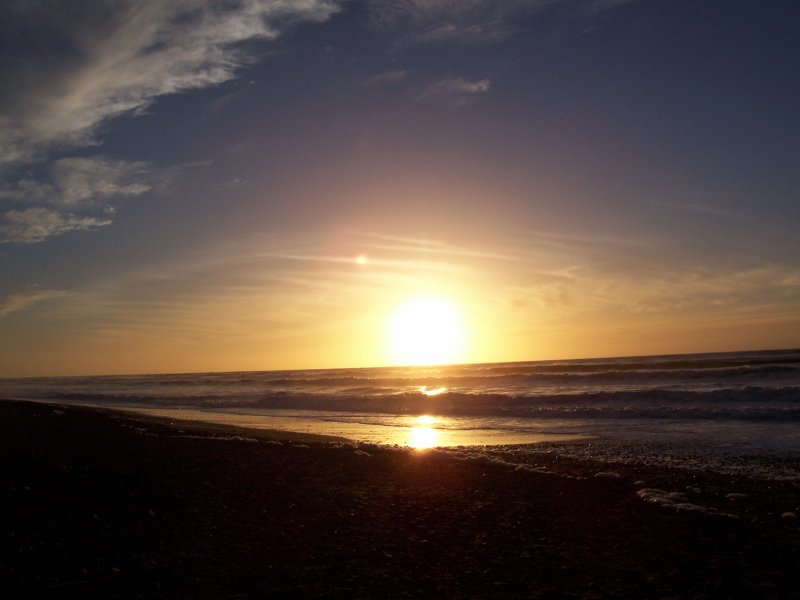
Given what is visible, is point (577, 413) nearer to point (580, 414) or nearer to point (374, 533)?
point (580, 414)

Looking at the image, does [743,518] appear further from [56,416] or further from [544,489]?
[56,416]

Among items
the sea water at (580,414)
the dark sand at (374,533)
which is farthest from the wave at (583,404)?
the dark sand at (374,533)

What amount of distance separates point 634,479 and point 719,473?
1859mm

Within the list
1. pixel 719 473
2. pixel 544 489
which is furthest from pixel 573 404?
pixel 544 489

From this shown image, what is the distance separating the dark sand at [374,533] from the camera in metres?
5.46

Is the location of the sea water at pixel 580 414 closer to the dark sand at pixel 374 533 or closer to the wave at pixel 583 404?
the wave at pixel 583 404

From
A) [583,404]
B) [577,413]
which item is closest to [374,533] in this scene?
[577,413]

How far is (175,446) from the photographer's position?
46.3 feet

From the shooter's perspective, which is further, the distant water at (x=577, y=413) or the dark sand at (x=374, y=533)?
the distant water at (x=577, y=413)

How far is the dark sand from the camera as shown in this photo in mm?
5457

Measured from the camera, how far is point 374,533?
23.5 ft

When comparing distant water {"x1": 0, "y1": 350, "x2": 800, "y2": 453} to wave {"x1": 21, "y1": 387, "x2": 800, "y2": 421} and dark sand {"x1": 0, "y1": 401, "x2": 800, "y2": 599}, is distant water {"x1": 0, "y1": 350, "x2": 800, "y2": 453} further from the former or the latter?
dark sand {"x1": 0, "y1": 401, "x2": 800, "y2": 599}

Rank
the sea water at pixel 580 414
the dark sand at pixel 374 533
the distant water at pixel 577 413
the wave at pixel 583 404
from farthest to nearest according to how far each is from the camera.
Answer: the wave at pixel 583 404 → the distant water at pixel 577 413 → the sea water at pixel 580 414 → the dark sand at pixel 374 533

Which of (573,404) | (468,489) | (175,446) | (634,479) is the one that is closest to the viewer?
(468,489)
